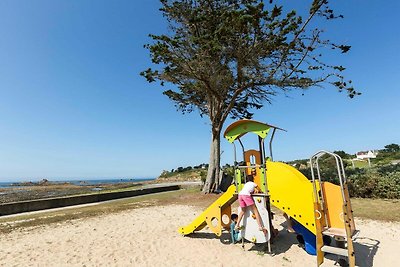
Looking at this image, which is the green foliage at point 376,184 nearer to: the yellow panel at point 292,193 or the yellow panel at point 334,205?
the yellow panel at point 292,193

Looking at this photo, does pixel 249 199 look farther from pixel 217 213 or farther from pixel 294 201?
pixel 217 213

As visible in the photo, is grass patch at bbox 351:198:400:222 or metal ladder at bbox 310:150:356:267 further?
grass patch at bbox 351:198:400:222

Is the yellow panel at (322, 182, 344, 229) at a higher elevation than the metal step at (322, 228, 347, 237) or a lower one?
higher

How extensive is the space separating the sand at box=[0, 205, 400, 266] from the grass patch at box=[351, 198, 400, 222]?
112cm

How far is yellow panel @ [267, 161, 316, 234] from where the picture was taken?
6.55 m

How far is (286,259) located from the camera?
6766 millimetres

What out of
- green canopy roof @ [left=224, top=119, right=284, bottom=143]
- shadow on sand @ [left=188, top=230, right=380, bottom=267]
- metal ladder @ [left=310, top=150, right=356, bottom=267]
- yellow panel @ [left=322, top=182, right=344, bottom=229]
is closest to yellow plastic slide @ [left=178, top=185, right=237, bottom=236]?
shadow on sand @ [left=188, top=230, right=380, bottom=267]

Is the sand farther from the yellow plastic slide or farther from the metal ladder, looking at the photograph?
the metal ladder

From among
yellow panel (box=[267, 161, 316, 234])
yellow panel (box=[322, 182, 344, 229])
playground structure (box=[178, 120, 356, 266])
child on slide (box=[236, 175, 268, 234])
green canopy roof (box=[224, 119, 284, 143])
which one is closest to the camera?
playground structure (box=[178, 120, 356, 266])

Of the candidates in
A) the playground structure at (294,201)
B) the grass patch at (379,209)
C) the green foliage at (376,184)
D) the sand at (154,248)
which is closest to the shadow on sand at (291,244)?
the sand at (154,248)

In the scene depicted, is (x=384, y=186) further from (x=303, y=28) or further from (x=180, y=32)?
(x=180, y=32)

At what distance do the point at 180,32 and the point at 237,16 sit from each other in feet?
18.2

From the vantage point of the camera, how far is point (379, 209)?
12.6m

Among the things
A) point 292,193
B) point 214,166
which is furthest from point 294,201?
point 214,166
